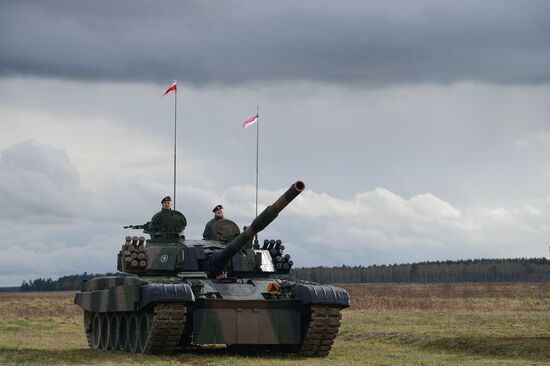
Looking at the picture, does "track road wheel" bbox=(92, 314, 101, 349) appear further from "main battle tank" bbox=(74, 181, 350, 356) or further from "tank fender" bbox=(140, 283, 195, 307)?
"tank fender" bbox=(140, 283, 195, 307)

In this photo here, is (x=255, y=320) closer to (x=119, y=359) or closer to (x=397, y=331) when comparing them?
(x=119, y=359)

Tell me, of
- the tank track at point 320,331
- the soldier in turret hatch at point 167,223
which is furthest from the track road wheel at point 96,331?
the tank track at point 320,331

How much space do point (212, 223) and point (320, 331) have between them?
5482mm

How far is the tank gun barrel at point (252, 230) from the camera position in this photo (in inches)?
1051

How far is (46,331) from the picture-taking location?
4253cm

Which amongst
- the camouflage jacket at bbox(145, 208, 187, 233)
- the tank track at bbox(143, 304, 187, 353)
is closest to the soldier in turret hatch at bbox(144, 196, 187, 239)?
the camouflage jacket at bbox(145, 208, 187, 233)

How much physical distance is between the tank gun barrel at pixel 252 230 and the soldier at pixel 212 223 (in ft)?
6.46

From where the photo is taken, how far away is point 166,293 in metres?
27.7

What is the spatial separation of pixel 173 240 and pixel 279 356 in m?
4.99

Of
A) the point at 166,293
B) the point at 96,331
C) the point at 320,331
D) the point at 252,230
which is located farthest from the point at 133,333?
the point at 320,331

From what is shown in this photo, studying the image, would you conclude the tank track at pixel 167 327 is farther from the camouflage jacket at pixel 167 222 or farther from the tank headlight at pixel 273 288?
the camouflage jacket at pixel 167 222

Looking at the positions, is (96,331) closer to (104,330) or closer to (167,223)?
(104,330)

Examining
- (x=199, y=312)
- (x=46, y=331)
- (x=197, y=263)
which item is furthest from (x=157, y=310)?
(x=46, y=331)

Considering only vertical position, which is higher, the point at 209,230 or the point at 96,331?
the point at 209,230
